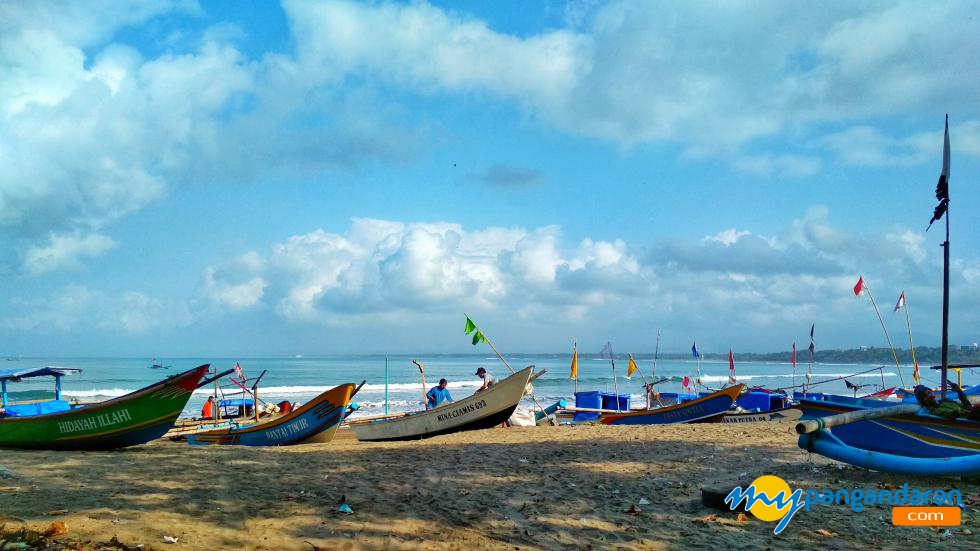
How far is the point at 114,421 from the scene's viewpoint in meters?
10.1

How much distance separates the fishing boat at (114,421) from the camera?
10.0 m

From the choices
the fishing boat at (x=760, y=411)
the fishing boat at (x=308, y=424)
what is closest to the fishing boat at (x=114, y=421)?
the fishing boat at (x=308, y=424)

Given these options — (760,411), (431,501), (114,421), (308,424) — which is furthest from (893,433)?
(760,411)

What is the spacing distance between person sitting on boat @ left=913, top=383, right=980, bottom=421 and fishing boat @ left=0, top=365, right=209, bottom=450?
10.8m

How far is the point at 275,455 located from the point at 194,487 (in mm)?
3039

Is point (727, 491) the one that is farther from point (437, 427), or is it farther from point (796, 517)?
point (437, 427)

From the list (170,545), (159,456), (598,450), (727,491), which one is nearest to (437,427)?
(598,450)

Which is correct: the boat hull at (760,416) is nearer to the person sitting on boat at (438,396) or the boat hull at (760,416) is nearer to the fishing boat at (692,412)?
the fishing boat at (692,412)

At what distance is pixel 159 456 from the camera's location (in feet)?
29.1

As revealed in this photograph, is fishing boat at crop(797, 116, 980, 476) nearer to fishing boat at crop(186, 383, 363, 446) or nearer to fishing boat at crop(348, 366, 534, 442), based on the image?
fishing boat at crop(348, 366, 534, 442)

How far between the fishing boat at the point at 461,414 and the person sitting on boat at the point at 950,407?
25.9 ft

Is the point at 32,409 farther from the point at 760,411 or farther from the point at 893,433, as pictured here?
the point at 760,411

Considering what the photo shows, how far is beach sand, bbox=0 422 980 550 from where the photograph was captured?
16.2 feet

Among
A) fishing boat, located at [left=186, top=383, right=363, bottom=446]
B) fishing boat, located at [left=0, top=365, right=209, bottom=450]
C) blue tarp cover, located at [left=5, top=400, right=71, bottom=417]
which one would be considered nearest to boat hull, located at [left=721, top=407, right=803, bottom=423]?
fishing boat, located at [left=186, top=383, right=363, bottom=446]
